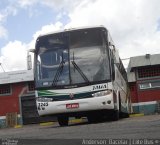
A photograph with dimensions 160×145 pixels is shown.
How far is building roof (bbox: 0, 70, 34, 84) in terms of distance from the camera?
126 ft

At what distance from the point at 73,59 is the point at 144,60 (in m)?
21.6

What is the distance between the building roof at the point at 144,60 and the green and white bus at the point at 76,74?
20278 millimetres

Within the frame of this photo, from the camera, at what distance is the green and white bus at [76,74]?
1570 centimetres

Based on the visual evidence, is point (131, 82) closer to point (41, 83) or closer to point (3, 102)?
point (3, 102)

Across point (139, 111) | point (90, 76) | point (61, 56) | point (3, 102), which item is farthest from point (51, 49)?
point (3, 102)

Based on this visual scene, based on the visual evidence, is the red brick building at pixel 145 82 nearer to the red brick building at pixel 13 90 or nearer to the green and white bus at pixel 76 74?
the red brick building at pixel 13 90

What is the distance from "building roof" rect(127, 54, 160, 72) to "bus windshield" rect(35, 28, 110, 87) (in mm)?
20538

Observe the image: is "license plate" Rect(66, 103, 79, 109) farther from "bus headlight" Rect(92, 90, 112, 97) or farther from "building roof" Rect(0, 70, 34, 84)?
"building roof" Rect(0, 70, 34, 84)

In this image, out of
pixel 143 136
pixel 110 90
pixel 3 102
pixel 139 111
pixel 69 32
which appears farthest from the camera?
pixel 3 102

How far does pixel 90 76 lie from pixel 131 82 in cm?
2184

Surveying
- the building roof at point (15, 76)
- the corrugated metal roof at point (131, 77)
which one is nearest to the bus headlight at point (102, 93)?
the corrugated metal roof at point (131, 77)

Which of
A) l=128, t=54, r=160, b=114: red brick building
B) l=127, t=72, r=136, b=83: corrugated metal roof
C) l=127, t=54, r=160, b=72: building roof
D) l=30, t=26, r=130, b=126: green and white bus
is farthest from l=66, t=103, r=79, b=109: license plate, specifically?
l=127, t=72, r=136, b=83: corrugated metal roof

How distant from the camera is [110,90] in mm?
15688

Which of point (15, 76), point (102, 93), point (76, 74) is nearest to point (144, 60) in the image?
point (15, 76)
